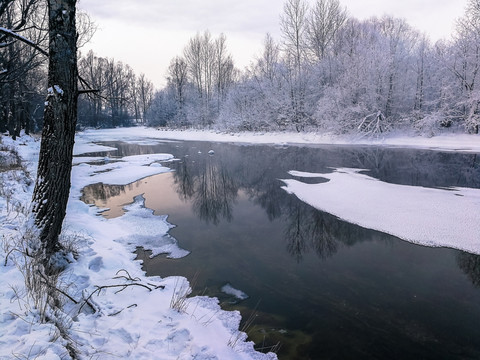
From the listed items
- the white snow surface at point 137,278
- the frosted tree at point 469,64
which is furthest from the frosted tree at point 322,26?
the white snow surface at point 137,278

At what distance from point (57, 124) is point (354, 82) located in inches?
1077

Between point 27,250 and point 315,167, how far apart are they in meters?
13.6

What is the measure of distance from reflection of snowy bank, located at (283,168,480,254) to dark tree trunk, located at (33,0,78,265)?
6477 mm

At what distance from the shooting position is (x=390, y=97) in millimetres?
26500

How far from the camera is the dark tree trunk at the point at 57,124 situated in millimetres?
3635

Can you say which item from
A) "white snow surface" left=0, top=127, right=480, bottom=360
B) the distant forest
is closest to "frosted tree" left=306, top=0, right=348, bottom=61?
the distant forest

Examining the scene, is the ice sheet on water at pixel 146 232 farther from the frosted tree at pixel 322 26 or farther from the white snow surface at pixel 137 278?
the frosted tree at pixel 322 26

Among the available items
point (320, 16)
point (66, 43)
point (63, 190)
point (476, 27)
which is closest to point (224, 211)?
point (63, 190)

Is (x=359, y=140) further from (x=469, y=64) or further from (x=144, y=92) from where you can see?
(x=144, y=92)

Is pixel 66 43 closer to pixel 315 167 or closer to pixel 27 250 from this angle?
pixel 27 250

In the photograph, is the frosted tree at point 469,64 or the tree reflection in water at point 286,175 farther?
the frosted tree at point 469,64

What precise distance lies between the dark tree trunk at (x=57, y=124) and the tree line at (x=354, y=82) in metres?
24.9

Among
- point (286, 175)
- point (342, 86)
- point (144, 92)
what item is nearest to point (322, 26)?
point (342, 86)

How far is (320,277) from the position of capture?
5188 mm
